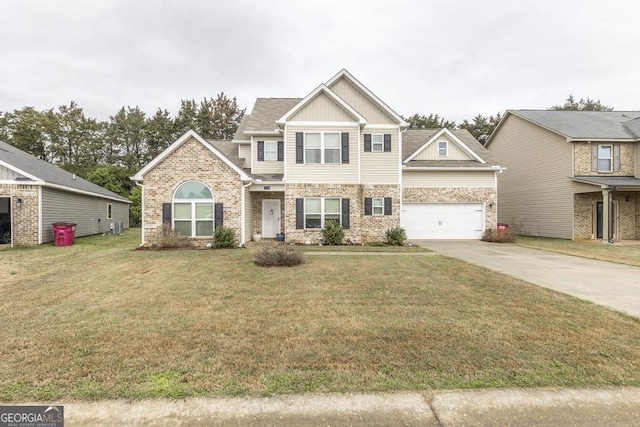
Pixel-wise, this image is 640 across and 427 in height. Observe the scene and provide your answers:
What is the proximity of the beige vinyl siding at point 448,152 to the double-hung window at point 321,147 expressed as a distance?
18.8 feet

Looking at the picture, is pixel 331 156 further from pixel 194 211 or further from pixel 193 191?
pixel 194 211

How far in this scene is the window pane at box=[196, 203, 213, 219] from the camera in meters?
13.3

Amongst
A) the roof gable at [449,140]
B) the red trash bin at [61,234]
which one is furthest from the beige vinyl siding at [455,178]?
the red trash bin at [61,234]

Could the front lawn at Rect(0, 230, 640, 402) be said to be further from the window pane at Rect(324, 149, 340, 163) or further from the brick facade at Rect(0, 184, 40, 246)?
the brick facade at Rect(0, 184, 40, 246)

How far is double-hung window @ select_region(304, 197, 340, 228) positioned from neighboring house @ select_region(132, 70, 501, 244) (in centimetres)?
5

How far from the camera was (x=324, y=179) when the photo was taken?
14.5 meters

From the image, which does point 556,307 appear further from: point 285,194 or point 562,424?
point 285,194

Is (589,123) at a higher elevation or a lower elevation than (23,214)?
higher

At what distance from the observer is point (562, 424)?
2465mm

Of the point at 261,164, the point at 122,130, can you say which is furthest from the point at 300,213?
the point at 122,130

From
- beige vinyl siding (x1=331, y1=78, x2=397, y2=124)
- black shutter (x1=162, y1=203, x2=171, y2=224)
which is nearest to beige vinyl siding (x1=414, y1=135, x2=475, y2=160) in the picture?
beige vinyl siding (x1=331, y1=78, x2=397, y2=124)

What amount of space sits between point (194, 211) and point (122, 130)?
34.4 m

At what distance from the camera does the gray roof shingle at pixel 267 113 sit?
15664 millimetres

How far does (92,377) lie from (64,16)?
1865cm
